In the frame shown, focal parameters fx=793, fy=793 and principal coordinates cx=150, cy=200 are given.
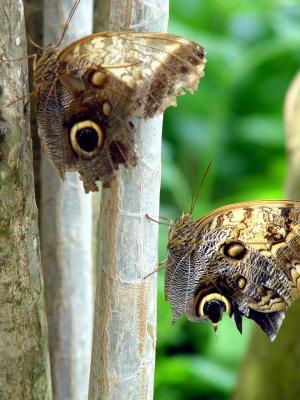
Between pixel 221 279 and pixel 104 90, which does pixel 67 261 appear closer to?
pixel 221 279

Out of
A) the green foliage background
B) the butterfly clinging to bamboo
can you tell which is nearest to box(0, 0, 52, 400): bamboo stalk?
the butterfly clinging to bamboo

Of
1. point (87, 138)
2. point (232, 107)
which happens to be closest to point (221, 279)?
point (87, 138)

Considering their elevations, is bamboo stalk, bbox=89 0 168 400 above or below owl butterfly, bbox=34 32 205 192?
below

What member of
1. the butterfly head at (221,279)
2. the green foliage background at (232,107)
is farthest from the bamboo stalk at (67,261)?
the green foliage background at (232,107)

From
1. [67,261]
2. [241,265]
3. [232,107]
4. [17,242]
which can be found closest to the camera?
[17,242]

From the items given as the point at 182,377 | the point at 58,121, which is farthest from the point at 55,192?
the point at 182,377

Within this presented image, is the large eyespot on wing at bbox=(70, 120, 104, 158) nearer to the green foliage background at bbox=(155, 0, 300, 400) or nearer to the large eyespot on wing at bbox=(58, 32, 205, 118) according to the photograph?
the large eyespot on wing at bbox=(58, 32, 205, 118)

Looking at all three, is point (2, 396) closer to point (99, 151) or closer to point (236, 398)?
point (99, 151)
